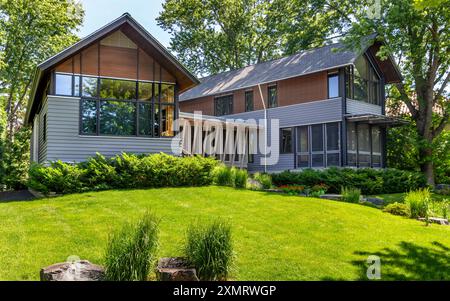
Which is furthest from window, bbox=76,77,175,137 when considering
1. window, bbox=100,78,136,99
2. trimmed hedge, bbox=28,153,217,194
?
trimmed hedge, bbox=28,153,217,194

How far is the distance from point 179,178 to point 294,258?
7.64m

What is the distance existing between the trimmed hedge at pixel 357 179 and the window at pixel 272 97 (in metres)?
5.76

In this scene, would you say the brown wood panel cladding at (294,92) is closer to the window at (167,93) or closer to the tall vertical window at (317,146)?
the tall vertical window at (317,146)

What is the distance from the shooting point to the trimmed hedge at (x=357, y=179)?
16719 millimetres

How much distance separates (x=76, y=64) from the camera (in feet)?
47.3

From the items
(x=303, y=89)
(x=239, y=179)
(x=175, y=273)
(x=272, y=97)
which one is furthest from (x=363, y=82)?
(x=175, y=273)

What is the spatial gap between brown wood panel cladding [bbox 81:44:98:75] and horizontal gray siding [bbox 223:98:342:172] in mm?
11045

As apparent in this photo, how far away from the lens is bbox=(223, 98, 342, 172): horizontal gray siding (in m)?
20.2

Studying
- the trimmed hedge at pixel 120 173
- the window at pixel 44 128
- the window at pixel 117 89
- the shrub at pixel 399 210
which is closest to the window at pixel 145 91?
the window at pixel 117 89

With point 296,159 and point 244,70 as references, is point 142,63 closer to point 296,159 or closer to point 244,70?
point 296,159

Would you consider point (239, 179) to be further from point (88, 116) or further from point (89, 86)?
point (89, 86)

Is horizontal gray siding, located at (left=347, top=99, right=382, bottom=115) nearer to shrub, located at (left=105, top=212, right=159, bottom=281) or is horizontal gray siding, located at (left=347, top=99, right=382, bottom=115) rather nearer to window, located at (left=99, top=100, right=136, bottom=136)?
window, located at (left=99, top=100, right=136, bottom=136)
